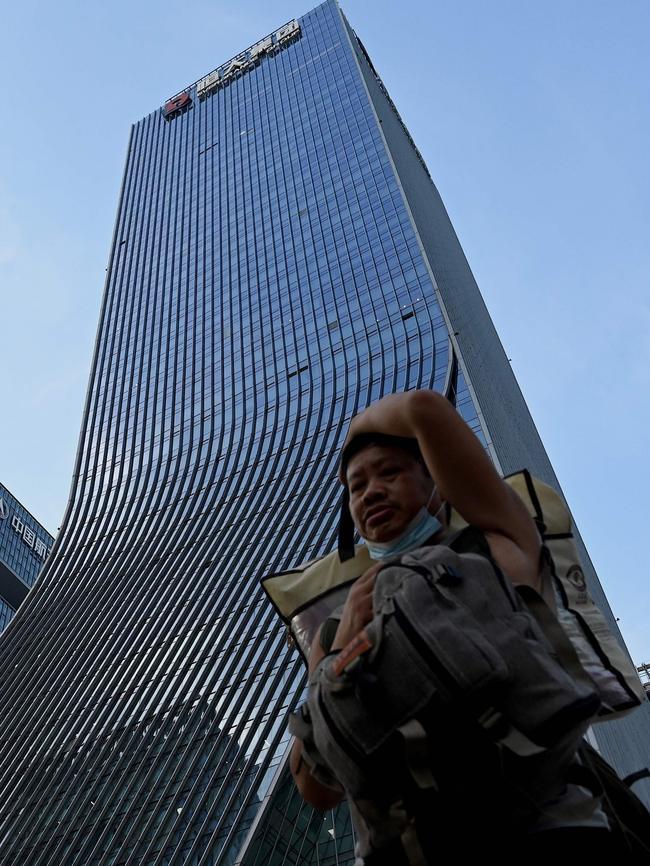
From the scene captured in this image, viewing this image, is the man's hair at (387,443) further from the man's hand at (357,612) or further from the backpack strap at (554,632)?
the backpack strap at (554,632)

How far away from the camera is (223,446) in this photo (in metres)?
53.3

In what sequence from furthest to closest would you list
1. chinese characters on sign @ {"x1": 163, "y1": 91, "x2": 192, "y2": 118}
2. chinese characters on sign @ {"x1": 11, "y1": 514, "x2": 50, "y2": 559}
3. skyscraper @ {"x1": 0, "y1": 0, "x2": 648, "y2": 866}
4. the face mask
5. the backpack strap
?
chinese characters on sign @ {"x1": 163, "y1": 91, "x2": 192, "y2": 118} < chinese characters on sign @ {"x1": 11, "y1": 514, "x2": 50, "y2": 559} < skyscraper @ {"x1": 0, "y1": 0, "x2": 648, "y2": 866} < the face mask < the backpack strap

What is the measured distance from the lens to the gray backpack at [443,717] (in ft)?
7.72

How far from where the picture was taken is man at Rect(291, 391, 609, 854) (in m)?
2.93

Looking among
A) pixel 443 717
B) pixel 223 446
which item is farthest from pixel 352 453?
pixel 223 446

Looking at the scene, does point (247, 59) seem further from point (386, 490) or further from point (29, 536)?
point (386, 490)

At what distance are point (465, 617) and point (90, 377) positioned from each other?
7110cm

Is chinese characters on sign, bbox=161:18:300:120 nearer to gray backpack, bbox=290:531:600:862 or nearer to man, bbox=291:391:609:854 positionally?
man, bbox=291:391:609:854

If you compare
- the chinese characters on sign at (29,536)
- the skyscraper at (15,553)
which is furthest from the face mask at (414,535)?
the chinese characters on sign at (29,536)

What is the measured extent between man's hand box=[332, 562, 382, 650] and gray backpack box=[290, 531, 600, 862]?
0.35 metres

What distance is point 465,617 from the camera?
2.49 m

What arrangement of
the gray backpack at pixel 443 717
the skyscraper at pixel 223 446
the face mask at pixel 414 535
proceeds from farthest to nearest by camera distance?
the skyscraper at pixel 223 446, the face mask at pixel 414 535, the gray backpack at pixel 443 717

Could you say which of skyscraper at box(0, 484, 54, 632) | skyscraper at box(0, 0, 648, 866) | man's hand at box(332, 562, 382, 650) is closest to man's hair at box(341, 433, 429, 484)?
man's hand at box(332, 562, 382, 650)

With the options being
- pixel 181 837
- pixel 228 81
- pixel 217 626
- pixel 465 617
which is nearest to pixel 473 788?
pixel 465 617
